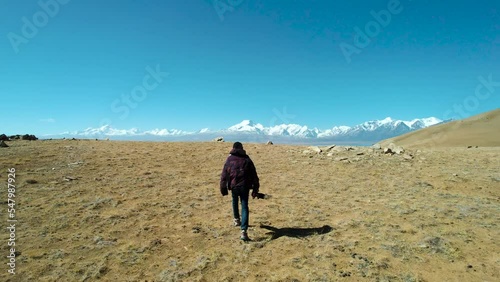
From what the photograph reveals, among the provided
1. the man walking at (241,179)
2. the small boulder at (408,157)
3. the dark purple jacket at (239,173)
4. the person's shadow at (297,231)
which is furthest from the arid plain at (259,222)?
the dark purple jacket at (239,173)

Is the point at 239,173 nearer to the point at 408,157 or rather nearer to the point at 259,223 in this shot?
the point at 259,223

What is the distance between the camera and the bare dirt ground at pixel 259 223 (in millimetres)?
8859

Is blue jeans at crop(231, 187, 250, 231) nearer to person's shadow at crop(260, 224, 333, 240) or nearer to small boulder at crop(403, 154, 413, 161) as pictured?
person's shadow at crop(260, 224, 333, 240)

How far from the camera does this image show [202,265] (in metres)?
9.13

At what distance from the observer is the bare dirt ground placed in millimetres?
8859

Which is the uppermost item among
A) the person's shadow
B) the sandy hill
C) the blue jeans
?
the sandy hill

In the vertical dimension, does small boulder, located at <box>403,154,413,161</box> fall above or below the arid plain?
above

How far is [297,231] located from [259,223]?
1.73 m

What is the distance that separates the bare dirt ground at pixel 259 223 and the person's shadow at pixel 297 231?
0.08 metres

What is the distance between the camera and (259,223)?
1271 cm

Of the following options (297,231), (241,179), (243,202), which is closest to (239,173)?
(241,179)

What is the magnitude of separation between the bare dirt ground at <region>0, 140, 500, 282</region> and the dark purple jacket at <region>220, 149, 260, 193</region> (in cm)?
196

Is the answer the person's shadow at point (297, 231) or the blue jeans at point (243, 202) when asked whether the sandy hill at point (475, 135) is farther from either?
the blue jeans at point (243, 202)

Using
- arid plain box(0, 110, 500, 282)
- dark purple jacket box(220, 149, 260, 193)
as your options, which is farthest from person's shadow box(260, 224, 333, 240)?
dark purple jacket box(220, 149, 260, 193)
